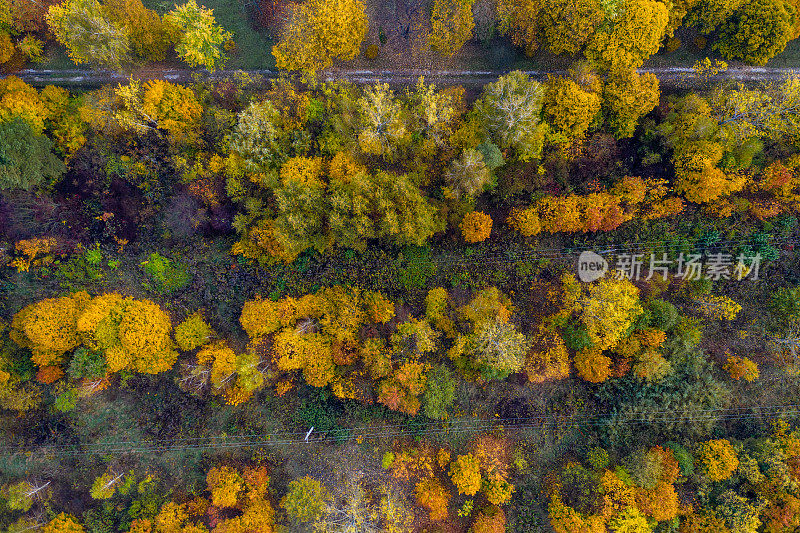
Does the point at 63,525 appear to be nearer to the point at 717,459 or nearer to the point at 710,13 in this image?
the point at 717,459

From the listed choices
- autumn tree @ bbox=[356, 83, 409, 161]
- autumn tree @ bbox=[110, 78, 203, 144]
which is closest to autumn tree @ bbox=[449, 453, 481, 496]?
autumn tree @ bbox=[356, 83, 409, 161]

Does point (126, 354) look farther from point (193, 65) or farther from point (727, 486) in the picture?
point (727, 486)

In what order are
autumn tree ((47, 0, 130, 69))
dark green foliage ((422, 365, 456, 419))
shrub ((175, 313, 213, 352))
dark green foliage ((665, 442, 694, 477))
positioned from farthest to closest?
1. shrub ((175, 313, 213, 352))
2. dark green foliage ((422, 365, 456, 419))
3. dark green foliage ((665, 442, 694, 477))
4. autumn tree ((47, 0, 130, 69))

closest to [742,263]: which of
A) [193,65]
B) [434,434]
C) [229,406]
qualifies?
[434,434]

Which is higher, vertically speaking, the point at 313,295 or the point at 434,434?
the point at 313,295

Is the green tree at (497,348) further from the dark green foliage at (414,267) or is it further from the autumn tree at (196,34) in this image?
the autumn tree at (196,34)

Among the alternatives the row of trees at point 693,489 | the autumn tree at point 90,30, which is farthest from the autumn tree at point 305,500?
the autumn tree at point 90,30

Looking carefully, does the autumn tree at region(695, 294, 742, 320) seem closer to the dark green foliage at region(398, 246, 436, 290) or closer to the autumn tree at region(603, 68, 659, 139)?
the autumn tree at region(603, 68, 659, 139)
